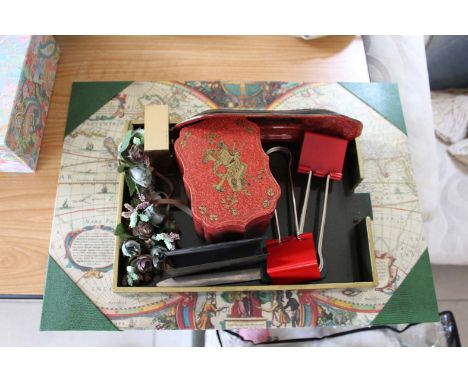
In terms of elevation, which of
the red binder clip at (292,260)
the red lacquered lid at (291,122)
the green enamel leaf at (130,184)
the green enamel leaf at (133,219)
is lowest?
the red binder clip at (292,260)

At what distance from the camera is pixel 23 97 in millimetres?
787

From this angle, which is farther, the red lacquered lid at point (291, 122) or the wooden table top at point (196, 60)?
the wooden table top at point (196, 60)

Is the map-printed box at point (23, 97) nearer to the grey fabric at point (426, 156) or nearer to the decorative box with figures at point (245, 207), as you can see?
the decorative box with figures at point (245, 207)

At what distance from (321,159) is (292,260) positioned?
202mm

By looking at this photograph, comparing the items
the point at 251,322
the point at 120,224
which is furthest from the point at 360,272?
the point at 120,224

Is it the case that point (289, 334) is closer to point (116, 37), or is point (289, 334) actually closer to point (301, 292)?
point (301, 292)

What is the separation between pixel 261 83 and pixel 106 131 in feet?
1.22

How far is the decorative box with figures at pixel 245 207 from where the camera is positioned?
653mm

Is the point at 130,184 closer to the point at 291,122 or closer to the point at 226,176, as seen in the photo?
the point at 226,176

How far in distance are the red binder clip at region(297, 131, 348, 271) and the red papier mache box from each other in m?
0.12

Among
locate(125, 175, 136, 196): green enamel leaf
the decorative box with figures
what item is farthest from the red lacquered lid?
locate(125, 175, 136, 196): green enamel leaf

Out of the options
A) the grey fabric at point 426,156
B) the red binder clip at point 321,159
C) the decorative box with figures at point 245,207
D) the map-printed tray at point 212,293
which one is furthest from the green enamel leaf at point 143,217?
the grey fabric at point 426,156

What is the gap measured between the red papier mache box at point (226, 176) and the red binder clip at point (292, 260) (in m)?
0.07

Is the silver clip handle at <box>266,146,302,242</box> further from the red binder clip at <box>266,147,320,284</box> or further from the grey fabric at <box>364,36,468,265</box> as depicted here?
the grey fabric at <box>364,36,468,265</box>
